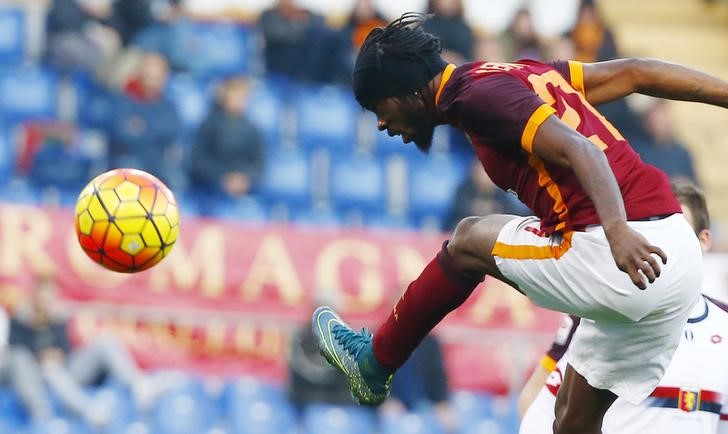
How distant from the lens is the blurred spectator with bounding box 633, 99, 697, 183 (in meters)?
13.4

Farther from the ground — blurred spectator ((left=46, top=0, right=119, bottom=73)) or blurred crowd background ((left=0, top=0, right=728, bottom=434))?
blurred spectator ((left=46, top=0, right=119, bottom=73))

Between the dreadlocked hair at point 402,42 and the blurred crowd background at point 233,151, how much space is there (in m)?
5.80

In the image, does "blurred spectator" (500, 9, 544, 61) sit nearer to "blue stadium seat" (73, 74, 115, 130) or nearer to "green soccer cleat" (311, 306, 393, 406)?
"blue stadium seat" (73, 74, 115, 130)

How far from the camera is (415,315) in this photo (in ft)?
17.1

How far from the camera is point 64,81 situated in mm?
12836

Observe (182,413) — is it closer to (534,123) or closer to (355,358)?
(355,358)

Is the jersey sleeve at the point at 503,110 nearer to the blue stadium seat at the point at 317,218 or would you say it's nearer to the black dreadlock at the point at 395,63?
the black dreadlock at the point at 395,63

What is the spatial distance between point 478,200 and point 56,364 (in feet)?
14.1

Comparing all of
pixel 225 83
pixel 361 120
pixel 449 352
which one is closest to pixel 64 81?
pixel 225 83

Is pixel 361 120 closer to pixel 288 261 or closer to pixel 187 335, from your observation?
pixel 288 261

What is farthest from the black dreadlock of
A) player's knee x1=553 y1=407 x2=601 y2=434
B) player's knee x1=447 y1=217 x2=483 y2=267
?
player's knee x1=553 y1=407 x2=601 y2=434

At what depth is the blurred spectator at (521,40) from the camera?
14.3 metres

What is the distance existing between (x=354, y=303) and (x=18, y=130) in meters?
3.75

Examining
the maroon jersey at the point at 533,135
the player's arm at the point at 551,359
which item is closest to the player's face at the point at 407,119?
the maroon jersey at the point at 533,135
